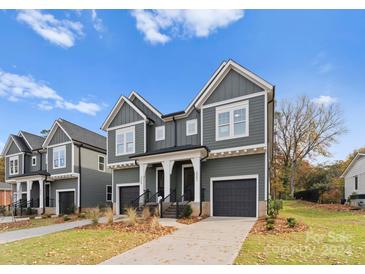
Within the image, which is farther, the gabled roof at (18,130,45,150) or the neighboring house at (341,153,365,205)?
the gabled roof at (18,130,45,150)

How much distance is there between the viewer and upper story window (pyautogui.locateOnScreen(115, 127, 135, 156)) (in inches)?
794

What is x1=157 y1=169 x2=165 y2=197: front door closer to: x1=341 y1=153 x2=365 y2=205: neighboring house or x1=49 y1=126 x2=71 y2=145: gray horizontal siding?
x1=49 y1=126 x2=71 y2=145: gray horizontal siding

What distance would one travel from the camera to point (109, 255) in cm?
743

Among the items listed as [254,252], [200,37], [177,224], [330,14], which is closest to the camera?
[254,252]

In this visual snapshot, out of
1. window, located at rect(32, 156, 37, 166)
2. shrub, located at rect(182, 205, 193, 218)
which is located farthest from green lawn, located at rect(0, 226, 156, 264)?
window, located at rect(32, 156, 37, 166)

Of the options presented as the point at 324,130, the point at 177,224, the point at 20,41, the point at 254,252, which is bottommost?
the point at 177,224

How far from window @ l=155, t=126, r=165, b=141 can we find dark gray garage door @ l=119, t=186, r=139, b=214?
3.91 m

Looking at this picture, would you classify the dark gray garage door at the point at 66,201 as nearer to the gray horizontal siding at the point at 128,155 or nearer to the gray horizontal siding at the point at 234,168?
the gray horizontal siding at the point at 128,155

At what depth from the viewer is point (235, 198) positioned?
51.7ft

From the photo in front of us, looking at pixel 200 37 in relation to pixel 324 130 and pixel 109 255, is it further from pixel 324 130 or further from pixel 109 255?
pixel 324 130

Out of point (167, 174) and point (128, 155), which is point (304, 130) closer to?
point (128, 155)

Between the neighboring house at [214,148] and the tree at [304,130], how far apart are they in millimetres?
25136

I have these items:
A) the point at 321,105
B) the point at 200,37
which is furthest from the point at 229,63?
the point at 321,105

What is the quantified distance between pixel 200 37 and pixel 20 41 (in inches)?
338
